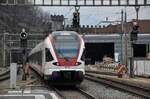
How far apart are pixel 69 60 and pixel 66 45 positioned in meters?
1.03

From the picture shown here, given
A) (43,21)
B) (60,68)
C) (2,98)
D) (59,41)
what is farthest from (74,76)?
(43,21)

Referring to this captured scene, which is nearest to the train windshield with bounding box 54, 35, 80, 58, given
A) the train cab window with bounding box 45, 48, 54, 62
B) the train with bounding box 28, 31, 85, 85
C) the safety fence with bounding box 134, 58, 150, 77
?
the train with bounding box 28, 31, 85, 85

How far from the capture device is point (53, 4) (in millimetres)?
28250

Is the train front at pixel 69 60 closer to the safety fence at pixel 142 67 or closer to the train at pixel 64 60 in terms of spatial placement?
the train at pixel 64 60

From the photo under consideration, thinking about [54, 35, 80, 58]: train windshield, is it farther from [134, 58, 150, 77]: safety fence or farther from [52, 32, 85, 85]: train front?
[134, 58, 150, 77]: safety fence

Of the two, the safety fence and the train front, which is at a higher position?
the train front

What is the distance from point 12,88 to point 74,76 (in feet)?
13.1

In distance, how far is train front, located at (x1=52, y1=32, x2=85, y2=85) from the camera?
67.4 feet

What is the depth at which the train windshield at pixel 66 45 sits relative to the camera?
20.8 metres

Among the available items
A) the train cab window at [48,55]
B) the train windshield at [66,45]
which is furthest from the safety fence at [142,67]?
the train cab window at [48,55]

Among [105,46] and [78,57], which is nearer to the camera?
[78,57]

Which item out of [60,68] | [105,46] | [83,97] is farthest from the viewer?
[105,46]

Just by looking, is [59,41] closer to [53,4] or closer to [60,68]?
[60,68]

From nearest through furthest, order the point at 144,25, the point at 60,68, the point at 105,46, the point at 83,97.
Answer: the point at 83,97, the point at 60,68, the point at 105,46, the point at 144,25
